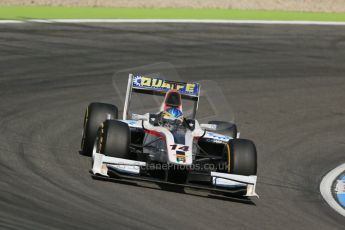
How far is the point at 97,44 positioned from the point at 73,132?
7.47 m

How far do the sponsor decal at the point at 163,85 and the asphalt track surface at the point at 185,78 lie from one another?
1.34 m

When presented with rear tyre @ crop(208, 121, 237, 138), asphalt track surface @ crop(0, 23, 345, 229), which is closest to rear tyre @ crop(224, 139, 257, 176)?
asphalt track surface @ crop(0, 23, 345, 229)

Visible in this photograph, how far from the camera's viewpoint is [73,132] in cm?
1570

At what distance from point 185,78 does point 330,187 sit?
7055 millimetres

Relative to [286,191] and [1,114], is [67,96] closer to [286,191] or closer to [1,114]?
[1,114]

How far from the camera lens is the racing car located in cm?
1262

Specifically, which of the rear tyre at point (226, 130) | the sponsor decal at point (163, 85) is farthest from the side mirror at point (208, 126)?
the sponsor decal at point (163, 85)

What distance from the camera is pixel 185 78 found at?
20.9 m

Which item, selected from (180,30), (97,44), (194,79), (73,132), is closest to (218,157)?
(73,132)

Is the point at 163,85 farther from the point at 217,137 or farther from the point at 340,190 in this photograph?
the point at 340,190

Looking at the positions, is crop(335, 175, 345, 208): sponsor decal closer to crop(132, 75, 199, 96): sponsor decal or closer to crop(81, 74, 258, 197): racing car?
crop(81, 74, 258, 197): racing car

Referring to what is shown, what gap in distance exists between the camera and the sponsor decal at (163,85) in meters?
14.6

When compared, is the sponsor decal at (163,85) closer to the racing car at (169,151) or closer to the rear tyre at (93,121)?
the racing car at (169,151)

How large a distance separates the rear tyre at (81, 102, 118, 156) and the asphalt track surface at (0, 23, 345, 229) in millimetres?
196
